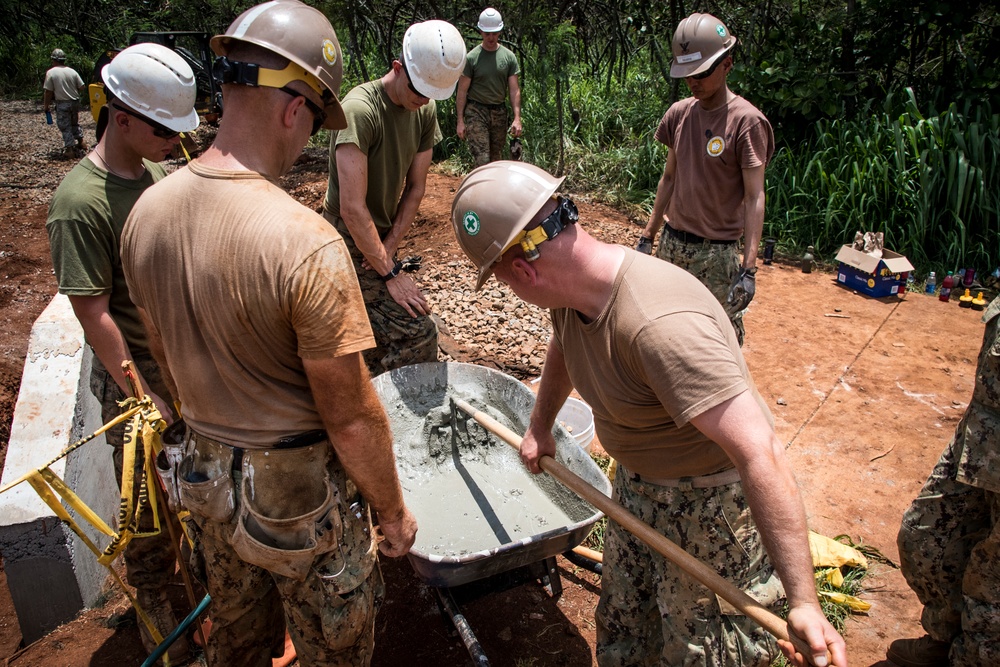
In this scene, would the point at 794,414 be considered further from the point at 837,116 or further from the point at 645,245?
the point at 837,116

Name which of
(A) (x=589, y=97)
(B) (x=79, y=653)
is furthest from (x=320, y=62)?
(A) (x=589, y=97)

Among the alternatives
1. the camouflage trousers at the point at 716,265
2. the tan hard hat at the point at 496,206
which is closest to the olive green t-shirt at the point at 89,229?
the tan hard hat at the point at 496,206

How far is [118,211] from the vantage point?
95.3 inches

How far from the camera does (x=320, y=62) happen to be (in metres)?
1.71

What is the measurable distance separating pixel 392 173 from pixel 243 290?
2019 mm

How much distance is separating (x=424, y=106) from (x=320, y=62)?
1.78m

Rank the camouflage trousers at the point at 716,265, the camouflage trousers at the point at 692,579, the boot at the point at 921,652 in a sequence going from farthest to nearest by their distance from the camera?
the camouflage trousers at the point at 716,265 < the boot at the point at 921,652 < the camouflage trousers at the point at 692,579

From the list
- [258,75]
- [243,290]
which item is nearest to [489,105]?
[258,75]

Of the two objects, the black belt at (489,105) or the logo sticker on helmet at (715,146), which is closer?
the logo sticker on helmet at (715,146)

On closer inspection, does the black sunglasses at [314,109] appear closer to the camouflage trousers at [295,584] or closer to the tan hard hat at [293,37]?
the tan hard hat at [293,37]

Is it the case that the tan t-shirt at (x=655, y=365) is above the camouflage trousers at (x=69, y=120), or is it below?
above

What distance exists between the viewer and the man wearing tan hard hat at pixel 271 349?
1.57 meters

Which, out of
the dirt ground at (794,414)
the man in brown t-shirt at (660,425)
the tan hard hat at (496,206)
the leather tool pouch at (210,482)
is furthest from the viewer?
the dirt ground at (794,414)

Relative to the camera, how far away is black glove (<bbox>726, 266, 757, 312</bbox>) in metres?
3.68
